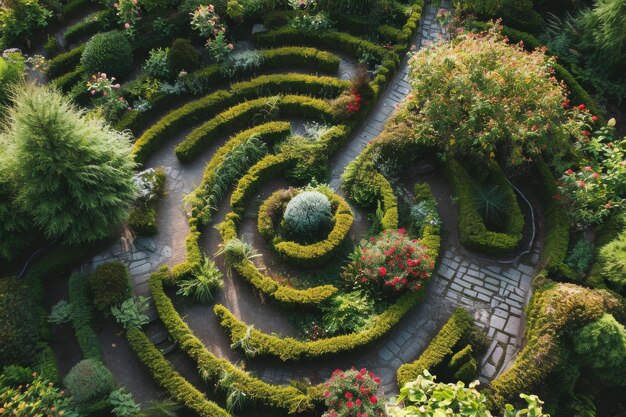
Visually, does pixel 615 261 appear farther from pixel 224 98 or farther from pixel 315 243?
pixel 224 98

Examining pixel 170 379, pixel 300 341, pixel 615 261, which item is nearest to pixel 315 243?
pixel 300 341

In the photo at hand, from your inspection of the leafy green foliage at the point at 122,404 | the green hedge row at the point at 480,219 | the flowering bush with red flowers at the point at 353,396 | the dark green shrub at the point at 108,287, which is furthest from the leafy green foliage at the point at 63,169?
the green hedge row at the point at 480,219

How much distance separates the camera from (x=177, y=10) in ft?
70.7

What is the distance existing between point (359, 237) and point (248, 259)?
354 centimetres

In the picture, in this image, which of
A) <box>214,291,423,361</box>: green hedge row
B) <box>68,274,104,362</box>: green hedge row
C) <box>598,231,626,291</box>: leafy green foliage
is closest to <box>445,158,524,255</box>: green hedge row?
<box>598,231,626,291</box>: leafy green foliage

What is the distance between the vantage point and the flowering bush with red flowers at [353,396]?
12.4 metres

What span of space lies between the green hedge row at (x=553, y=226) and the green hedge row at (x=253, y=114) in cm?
742

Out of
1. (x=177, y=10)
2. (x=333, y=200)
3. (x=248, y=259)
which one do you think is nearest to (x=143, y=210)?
(x=248, y=259)

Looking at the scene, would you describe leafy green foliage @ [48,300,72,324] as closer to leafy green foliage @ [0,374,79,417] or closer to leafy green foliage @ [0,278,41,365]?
leafy green foliage @ [0,278,41,365]

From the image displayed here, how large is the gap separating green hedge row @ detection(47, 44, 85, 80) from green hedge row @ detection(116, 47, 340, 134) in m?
3.95

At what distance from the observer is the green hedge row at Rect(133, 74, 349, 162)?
18406 mm

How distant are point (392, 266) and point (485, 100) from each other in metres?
5.53

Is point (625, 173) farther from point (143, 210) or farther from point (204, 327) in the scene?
point (143, 210)

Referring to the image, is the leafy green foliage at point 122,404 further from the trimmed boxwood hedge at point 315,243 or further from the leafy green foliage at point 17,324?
the trimmed boxwood hedge at point 315,243
